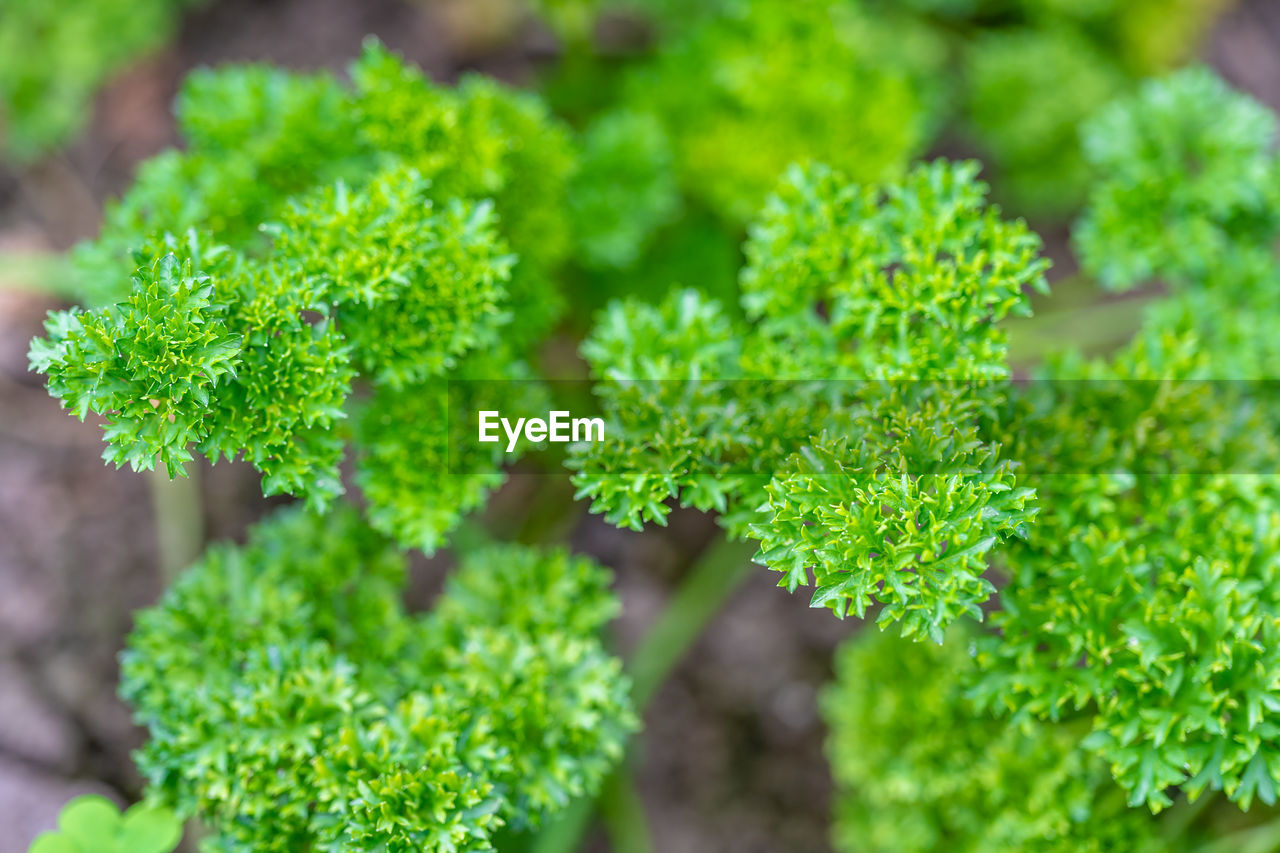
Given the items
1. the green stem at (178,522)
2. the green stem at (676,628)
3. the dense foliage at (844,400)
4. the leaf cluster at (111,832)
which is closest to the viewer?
the dense foliage at (844,400)

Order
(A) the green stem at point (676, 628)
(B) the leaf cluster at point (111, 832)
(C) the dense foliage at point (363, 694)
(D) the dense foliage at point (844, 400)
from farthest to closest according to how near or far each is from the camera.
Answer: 1. (A) the green stem at point (676, 628)
2. (B) the leaf cluster at point (111, 832)
3. (C) the dense foliage at point (363, 694)
4. (D) the dense foliage at point (844, 400)

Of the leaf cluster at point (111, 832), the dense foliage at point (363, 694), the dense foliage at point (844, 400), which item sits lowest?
the leaf cluster at point (111, 832)

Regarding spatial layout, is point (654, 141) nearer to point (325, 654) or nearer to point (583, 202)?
point (583, 202)

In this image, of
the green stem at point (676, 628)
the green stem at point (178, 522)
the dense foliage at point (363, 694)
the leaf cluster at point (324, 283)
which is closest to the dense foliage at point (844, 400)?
the leaf cluster at point (324, 283)

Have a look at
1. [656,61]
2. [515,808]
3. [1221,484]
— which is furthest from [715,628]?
[656,61]

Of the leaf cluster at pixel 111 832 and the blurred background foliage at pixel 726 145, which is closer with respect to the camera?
the leaf cluster at pixel 111 832

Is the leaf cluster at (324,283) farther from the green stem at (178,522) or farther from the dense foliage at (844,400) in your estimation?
the green stem at (178,522)
